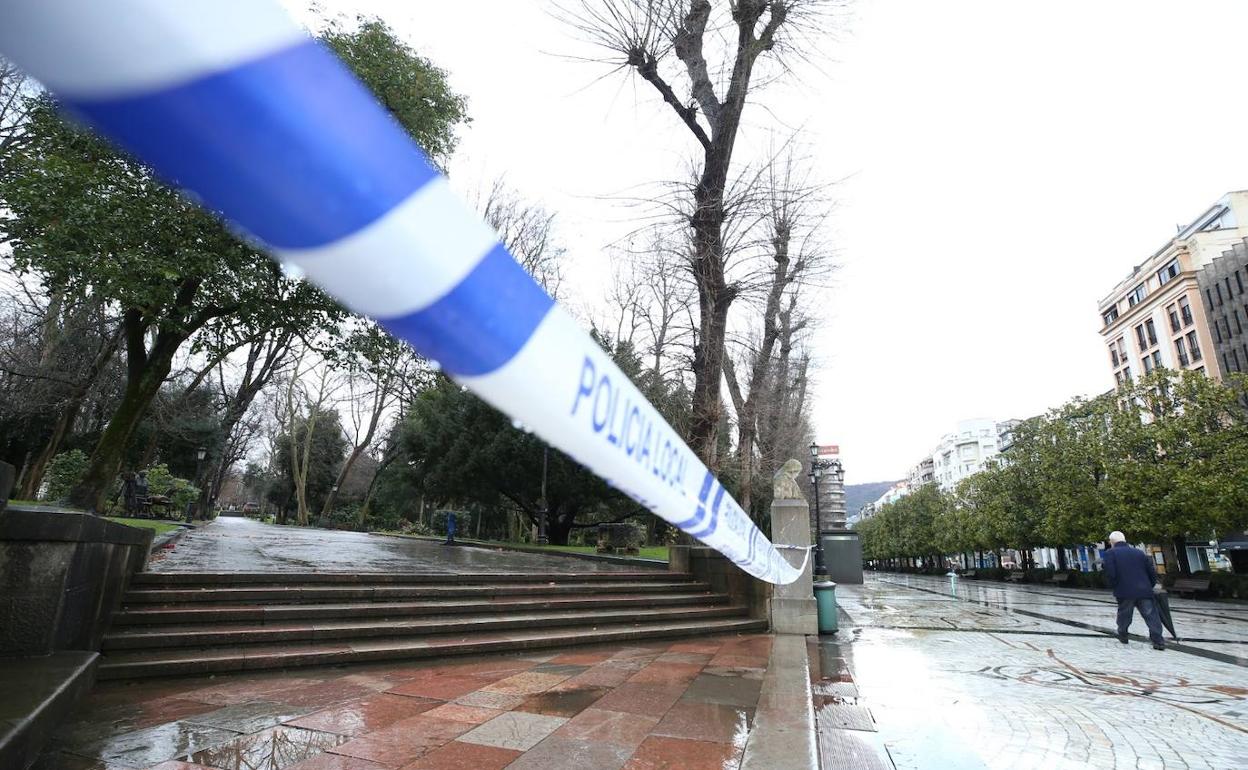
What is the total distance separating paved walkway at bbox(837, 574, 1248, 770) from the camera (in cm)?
404

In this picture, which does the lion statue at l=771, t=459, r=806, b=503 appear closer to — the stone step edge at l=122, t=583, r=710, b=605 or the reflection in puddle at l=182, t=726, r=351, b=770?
the stone step edge at l=122, t=583, r=710, b=605

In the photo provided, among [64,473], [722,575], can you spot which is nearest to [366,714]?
[722,575]

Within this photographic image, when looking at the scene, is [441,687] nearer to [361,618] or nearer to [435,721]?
[435,721]

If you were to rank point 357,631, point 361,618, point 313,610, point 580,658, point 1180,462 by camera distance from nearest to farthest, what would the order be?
point 357,631
point 313,610
point 580,658
point 361,618
point 1180,462

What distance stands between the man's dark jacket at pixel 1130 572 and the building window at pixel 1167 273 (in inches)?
2044

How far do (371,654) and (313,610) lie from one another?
1.05 m

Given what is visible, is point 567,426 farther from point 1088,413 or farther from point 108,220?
point 1088,413

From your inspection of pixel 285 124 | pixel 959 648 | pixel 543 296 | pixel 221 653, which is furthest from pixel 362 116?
pixel 959 648

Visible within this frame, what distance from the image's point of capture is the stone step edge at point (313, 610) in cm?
562

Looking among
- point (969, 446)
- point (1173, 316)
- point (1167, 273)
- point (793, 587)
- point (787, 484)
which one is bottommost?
point (793, 587)

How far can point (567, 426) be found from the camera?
1.62 metres

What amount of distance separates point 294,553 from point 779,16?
11782 mm

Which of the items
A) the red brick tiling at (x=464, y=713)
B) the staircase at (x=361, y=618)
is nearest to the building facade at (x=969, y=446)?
the staircase at (x=361, y=618)

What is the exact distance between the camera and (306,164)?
0.90m
